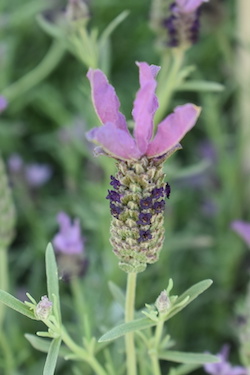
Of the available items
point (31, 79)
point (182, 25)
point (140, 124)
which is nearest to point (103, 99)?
point (140, 124)

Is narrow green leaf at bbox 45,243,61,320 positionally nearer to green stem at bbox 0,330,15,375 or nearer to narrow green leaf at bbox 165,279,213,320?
narrow green leaf at bbox 165,279,213,320

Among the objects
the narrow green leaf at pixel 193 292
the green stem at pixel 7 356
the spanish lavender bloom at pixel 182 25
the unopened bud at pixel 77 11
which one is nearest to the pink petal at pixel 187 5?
the spanish lavender bloom at pixel 182 25

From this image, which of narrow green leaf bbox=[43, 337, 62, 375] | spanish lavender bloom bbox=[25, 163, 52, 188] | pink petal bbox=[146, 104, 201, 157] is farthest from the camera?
spanish lavender bloom bbox=[25, 163, 52, 188]

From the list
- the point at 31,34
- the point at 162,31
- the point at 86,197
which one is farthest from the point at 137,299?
the point at 31,34

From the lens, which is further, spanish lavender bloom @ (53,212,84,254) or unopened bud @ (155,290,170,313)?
spanish lavender bloom @ (53,212,84,254)

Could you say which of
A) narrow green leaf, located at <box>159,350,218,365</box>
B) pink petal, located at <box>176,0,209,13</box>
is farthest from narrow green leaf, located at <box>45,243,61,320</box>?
pink petal, located at <box>176,0,209,13</box>

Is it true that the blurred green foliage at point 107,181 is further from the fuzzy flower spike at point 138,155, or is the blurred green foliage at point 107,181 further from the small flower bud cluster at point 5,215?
the fuzzy flower spike at point 138,155

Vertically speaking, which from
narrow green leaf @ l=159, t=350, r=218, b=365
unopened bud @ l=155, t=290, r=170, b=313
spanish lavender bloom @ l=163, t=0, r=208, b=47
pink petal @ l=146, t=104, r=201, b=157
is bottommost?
narrow green leaf @ l=159, t=350, r=218, b=365

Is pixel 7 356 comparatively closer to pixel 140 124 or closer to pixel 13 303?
pixel 13 303

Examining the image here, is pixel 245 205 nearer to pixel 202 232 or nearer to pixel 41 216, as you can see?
pixel 202 232
